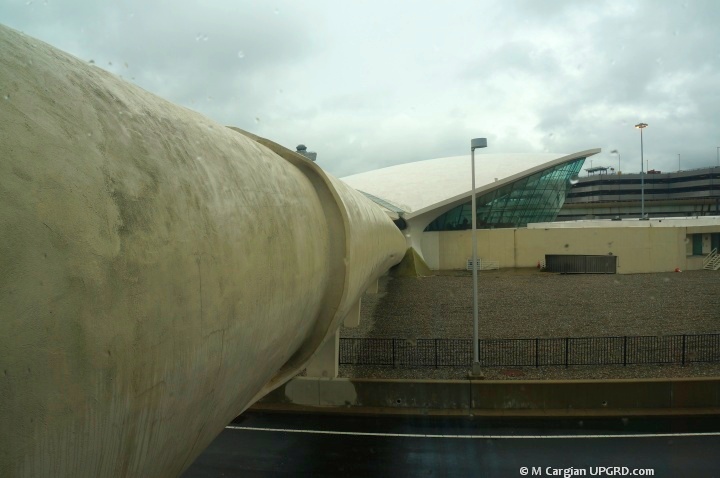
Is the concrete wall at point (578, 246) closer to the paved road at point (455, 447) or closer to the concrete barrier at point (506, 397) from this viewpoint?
the concrete barrier at point (506, 397)

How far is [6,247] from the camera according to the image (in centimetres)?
73

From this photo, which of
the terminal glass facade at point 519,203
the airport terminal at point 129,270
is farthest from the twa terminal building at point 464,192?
the airport terminal at point 129,270

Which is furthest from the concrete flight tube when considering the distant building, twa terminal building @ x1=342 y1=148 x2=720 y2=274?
the distant building

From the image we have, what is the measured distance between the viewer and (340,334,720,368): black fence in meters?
9.68

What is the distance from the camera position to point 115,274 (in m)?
0.91

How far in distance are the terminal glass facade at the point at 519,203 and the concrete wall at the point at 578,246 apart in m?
3.34

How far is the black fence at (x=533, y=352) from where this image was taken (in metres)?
9.68

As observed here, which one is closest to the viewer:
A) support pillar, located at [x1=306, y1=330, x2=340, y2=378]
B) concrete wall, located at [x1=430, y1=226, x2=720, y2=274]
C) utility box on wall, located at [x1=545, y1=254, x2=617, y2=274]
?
support pillar, located at [x1=306, y1=330, x2=340, y2=378]

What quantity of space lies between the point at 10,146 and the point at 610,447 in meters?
7.09

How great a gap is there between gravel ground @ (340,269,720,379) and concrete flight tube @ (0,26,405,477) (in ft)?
25.1

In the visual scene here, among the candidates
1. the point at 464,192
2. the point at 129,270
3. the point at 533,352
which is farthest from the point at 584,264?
the point at 129,270

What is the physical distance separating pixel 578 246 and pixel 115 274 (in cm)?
3255

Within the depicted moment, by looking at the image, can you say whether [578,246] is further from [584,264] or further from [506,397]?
[506,397]

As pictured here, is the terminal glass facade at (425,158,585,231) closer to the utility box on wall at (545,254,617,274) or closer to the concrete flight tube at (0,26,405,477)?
the utility box on wall at (545,254,617,274)
